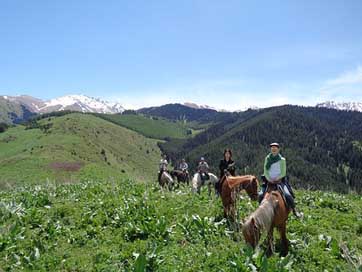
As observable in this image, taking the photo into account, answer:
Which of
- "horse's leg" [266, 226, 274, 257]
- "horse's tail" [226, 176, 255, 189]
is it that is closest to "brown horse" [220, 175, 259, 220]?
"horse's tail" [226, 176, 255, 189]

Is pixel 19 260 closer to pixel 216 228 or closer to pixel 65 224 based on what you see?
pixel 65 224

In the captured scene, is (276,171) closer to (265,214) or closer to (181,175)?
(265,214)

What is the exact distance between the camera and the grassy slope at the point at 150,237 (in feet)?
33.6

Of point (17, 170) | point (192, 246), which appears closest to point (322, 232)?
point (192, 246)

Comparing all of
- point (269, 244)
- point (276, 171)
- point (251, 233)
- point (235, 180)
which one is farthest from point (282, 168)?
point (251, 233)

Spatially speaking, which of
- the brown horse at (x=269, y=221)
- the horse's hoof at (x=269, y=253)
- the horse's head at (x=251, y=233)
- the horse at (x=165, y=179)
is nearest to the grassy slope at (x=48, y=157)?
the horse at (x=165, y=179)

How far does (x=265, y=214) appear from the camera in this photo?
10.6m

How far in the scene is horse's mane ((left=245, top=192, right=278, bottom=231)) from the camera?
1025 centimetres

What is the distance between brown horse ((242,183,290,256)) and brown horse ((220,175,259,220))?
2.35 m

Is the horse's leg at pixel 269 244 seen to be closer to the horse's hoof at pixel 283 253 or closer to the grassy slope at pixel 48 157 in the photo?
the horse's hoof at pixel 283 253

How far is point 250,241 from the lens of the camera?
997 centimetres

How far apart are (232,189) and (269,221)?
4.15 metres

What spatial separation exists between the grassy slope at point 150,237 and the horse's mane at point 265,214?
2.45 ft

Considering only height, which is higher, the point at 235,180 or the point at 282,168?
the point at 282,168
